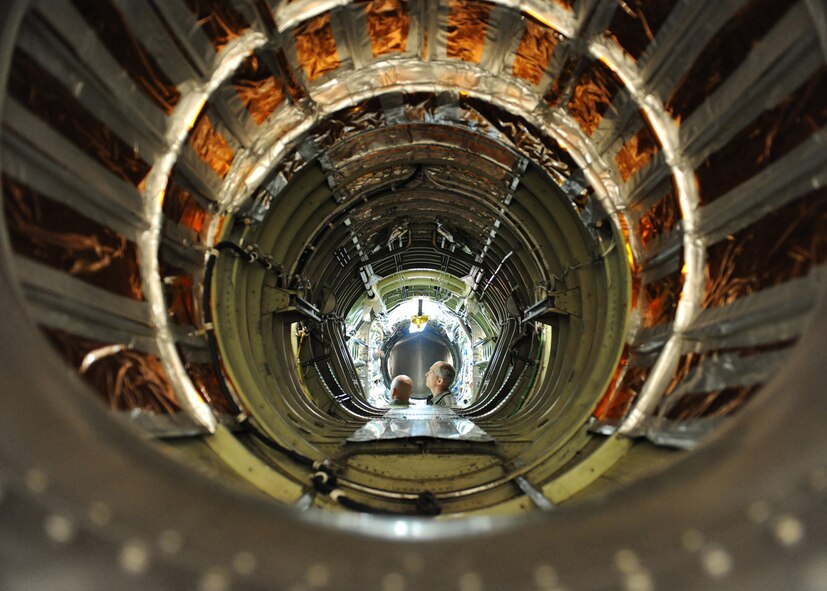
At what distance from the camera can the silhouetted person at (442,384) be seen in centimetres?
1221

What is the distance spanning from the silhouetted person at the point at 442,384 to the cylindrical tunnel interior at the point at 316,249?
22.7ft

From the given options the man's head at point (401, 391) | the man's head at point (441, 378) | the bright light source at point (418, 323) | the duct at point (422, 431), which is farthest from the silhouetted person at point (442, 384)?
the duct at point (422, 431)

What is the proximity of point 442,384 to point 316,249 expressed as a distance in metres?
7.39

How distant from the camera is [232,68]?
3205 mm

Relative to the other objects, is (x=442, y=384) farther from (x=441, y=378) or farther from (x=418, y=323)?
(x=418, y=323)

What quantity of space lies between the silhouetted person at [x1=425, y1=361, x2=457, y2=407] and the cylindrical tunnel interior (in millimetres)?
6927

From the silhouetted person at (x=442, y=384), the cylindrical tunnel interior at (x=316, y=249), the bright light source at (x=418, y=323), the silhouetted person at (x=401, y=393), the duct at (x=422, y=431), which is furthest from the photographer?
the bright light source at (x=418, y=323)

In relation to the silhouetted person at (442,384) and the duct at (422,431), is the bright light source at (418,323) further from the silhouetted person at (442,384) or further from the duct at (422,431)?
the duct at (422,431)

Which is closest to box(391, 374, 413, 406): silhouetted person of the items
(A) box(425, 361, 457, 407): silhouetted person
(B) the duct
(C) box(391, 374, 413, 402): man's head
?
(C) box(391, 374, 413, 402): man's head

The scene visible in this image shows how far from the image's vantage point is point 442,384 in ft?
40.4

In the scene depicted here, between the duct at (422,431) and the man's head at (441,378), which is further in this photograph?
the man's head at (441,378)

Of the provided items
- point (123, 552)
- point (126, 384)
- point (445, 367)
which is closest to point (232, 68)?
point (126, 384)

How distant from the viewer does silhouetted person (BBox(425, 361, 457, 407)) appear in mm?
12211

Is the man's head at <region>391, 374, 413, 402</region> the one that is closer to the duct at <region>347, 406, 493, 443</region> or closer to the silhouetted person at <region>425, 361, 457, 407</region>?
the silhouetted person at <region>425, 361, 457, 407</region>
